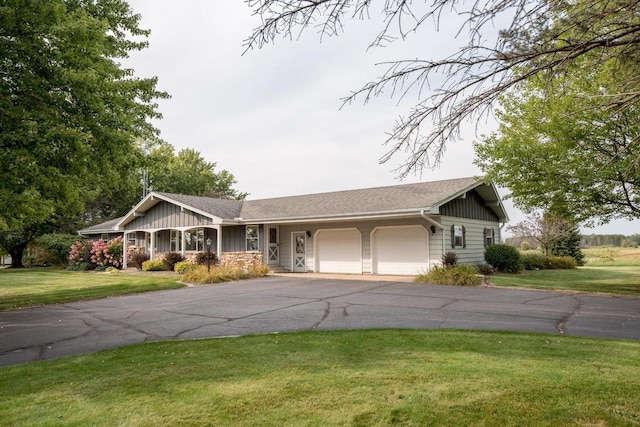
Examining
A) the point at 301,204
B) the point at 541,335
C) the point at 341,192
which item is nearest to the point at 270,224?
the point at 301,204

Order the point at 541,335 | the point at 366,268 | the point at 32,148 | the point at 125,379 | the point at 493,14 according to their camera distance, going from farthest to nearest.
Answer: the point at 366,268, the point at 32,148, the point at 541,335, the point at 125,379, the point at 493,14

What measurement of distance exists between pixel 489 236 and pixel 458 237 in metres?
4.37

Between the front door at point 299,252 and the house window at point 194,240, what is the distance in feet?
18.1

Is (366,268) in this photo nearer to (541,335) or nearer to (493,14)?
(541,335)

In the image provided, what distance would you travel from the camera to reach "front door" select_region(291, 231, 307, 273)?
20.6 meters

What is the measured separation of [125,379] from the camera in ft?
13.8

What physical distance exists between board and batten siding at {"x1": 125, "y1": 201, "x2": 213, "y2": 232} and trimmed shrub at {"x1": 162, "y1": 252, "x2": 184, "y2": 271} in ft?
5.01

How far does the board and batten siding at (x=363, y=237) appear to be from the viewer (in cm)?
1655

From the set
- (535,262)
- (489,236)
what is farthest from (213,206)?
(535,262)

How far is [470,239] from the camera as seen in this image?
742 inches

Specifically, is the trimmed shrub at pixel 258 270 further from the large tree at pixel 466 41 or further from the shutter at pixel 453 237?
the large tree at pixel 466 41

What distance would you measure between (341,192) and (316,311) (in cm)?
1446

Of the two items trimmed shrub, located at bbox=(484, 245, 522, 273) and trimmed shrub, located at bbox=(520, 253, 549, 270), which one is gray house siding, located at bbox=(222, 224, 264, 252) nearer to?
trimmed shrub, located at bbox=(484, 245, 522, 273)

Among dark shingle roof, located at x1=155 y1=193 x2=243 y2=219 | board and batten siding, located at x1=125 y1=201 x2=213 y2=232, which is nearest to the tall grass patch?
dark shingle roof, located at x1=155 y1=193 x2=243 y2=219
